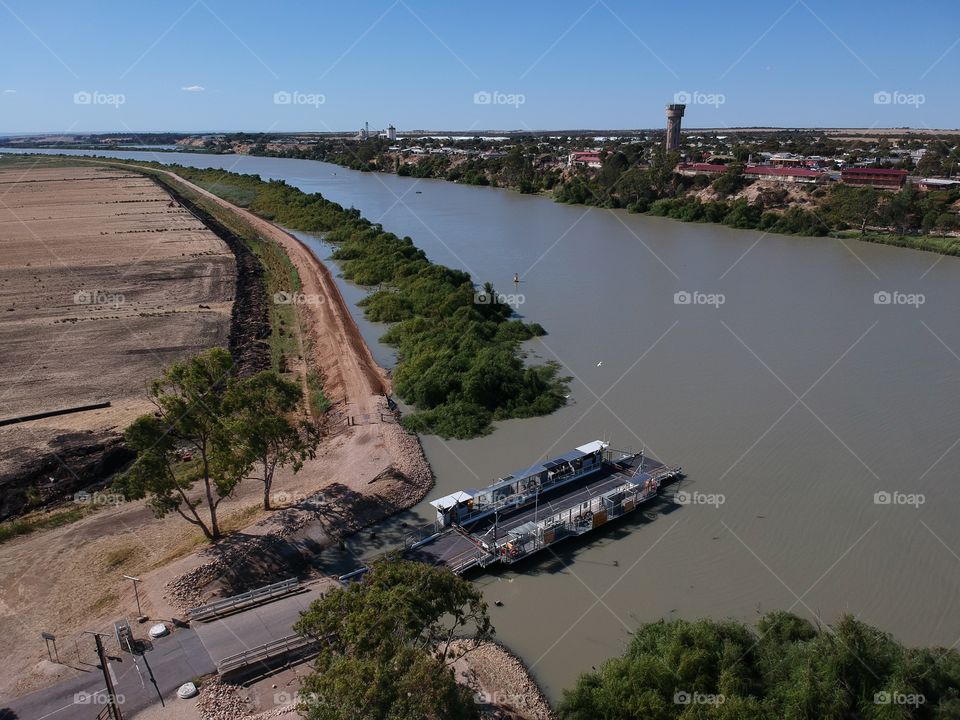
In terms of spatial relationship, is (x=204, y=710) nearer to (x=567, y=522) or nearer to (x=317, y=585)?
(x=317, y=585)

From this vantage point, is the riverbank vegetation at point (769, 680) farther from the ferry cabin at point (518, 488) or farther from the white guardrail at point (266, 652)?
the ferry cabin at point (518, 488)

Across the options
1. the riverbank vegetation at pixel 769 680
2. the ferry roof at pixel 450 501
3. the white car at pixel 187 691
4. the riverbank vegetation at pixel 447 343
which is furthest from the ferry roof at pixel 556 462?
the white car at pixel 187 691

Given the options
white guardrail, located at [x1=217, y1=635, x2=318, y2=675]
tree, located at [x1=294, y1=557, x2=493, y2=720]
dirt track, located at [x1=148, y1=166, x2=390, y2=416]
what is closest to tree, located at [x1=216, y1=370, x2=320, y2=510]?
white guardrail, located at [x1=217, y1=635, x2=318, y2=675]

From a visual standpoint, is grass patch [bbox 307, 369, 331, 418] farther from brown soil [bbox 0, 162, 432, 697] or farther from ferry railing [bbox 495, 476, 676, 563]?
ferry railing [bbox 495, 476, 676, 563]

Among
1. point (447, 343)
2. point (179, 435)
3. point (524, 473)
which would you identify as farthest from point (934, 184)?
point (179, 435)

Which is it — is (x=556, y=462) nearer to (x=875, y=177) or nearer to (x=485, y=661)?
(x=485, y=661)
